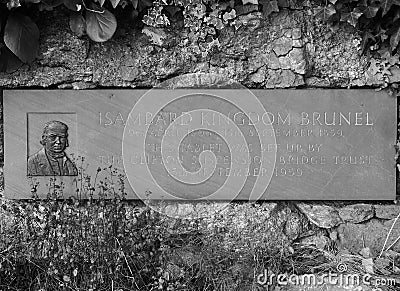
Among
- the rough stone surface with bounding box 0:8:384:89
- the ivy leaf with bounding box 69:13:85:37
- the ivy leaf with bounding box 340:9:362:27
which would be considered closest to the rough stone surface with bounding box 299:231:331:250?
the rough stone surface with bounding box 0:8:384:89

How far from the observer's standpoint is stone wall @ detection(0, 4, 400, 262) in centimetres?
396

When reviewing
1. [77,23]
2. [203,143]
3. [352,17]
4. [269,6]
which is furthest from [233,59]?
[77,23]

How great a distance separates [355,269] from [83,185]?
5.24 feet

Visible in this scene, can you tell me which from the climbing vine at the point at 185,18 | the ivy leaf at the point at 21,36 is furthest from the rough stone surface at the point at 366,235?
the ivy leaf at the point at 21,36

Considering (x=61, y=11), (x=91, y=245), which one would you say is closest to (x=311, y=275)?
(x=91, y=245)

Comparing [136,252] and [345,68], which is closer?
[136,252]

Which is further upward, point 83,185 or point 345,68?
point 345,68

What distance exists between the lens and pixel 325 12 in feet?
12.8

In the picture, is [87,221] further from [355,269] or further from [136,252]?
[355,269]

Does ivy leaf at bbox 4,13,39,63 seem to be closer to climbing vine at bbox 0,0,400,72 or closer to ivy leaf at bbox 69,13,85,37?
climbing vine at bbox 0,0,400,72

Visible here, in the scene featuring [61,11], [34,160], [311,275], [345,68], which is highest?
[61,11]

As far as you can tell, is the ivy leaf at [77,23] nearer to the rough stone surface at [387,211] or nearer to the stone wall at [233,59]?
the stone wall at [233,59]

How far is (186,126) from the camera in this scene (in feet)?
13.1

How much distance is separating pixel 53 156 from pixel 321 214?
5.22 ft
